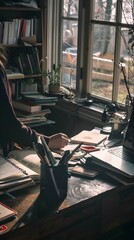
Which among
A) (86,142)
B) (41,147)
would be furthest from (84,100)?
(41,147)

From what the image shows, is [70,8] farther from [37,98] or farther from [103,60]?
[37,98]

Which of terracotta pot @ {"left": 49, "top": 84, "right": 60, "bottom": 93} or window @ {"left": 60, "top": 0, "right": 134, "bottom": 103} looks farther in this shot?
terracotta pot @ {"left": 49, "top": 84, "right": 60, "bottom": 93}

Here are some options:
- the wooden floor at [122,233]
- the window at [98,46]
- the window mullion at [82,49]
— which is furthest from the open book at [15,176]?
the window mullion at [82,49]

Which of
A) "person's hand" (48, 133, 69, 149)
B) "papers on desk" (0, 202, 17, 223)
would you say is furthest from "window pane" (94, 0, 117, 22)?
"papers on desk" (0, 202, 17, 223)

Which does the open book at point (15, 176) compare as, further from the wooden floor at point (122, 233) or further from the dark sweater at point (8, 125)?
the wooden floor at point (122, 233)

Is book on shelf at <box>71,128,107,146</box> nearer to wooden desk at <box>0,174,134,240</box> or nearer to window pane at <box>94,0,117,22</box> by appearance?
wooden desk at <box>0,174,134,240</box>

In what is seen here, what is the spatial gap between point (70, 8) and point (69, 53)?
437 mm

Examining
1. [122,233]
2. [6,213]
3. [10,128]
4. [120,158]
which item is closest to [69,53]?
[10,128]

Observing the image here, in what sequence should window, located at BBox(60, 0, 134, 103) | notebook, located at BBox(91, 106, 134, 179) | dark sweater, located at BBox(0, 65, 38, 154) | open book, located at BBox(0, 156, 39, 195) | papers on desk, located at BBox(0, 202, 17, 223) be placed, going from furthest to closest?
window, located at BBox(60, 0, 134, 103), dark sweater, located at BBox(0, 65, 38, 154), notebook, located at BBox(91, 106, 134, 179), open book, located at BBox(0, 156, 39, 195), papers on desk, located at BBox(0, 202, 17, 223)

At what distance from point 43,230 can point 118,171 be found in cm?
52

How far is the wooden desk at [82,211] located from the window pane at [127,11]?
1.70 m

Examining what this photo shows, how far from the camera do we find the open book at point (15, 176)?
6.27ft

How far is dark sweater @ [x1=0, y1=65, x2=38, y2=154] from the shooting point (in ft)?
7.82

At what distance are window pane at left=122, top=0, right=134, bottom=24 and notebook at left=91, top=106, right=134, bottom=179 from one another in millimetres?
1336
